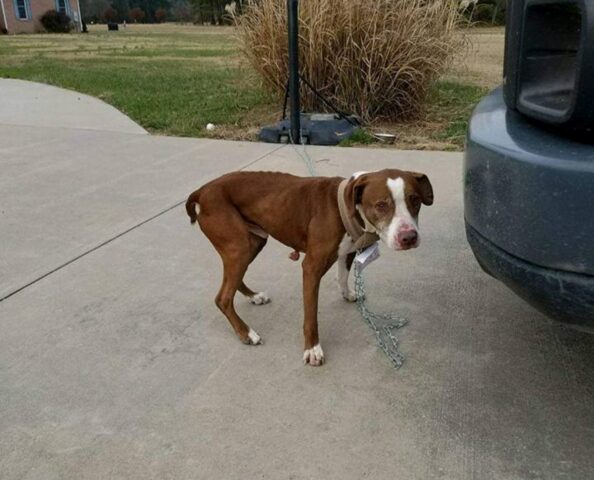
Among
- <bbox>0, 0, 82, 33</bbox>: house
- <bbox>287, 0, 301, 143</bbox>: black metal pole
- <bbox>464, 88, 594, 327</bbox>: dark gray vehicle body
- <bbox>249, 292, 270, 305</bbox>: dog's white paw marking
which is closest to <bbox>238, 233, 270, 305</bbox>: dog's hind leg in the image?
<bbox>249, 292, 270, 305</bbox>: dog's white paw marking

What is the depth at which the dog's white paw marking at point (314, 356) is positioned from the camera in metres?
2.59

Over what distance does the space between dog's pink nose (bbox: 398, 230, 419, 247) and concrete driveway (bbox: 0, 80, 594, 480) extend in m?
0.57

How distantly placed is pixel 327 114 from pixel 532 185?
5.75m

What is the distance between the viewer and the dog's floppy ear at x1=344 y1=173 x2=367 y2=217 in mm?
2369

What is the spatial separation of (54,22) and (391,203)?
189 ft

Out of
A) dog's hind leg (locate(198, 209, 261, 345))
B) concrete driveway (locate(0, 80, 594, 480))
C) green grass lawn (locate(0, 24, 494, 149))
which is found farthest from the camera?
green grass lawn (locate(0, 24, 494, 149))

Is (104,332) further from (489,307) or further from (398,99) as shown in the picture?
(398,99)

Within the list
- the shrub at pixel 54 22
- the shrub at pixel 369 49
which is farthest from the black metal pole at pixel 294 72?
the shrub at pixel 54 22

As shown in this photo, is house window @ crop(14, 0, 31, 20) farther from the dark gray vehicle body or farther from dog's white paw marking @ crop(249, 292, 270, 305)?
the dark gray vehicle body

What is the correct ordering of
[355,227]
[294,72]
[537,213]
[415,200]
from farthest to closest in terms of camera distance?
[294,72] → [355,227] → [415,200] → [537,213]

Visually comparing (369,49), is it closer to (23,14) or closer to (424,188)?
(424,188)

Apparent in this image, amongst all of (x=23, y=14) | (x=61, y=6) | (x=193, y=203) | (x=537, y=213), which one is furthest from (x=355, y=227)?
(x=61, y=6)

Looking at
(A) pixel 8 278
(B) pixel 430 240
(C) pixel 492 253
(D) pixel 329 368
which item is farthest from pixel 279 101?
(C) pixel 492 253

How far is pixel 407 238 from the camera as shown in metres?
2.23
